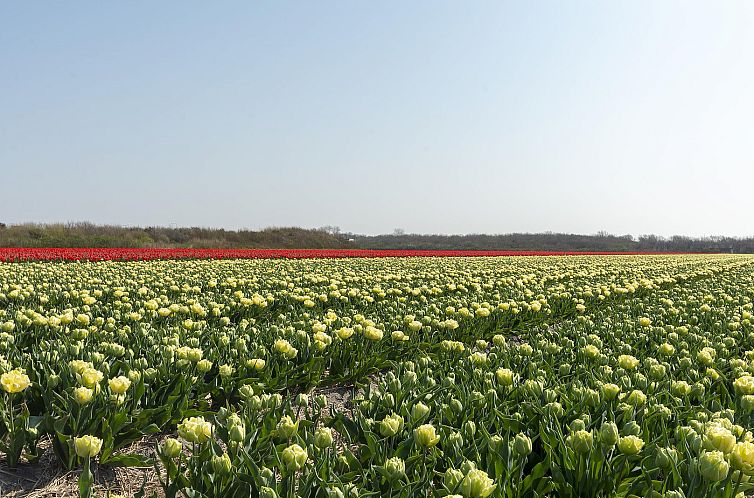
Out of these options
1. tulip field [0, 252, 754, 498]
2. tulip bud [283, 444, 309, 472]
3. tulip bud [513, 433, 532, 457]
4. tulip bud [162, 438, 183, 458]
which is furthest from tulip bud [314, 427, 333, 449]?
tulip bud [513, 433, 532, 457]

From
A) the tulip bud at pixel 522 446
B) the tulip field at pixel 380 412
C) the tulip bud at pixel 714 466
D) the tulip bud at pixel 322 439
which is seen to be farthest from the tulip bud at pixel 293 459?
the tulip bud at pixel 714 466

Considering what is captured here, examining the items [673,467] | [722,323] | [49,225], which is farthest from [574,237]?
[673,467]

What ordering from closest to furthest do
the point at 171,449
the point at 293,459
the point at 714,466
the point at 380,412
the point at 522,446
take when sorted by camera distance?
the point at 714,466 < the point at 293,459 < the point at 171,449 < the point at 522,446 < the point at 380,412

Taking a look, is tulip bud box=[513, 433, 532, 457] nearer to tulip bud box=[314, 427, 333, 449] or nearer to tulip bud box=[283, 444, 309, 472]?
tulip bud box=[314, 427, 333, 449]

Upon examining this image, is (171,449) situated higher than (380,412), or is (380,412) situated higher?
(171,449)

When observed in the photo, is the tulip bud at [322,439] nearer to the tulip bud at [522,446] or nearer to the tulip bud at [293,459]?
the tulip bud at [293,459]

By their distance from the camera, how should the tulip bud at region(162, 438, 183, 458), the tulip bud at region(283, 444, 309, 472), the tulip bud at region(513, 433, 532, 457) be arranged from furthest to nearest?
1. the tulip bud at region(513, 433, 532, 457)
2. the tulip bud at region(162, 438, 183, 458)
3. the tulip bud at region(283, 444, 309, 472)

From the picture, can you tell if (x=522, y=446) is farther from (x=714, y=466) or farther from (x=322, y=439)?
(x=322, y=439)

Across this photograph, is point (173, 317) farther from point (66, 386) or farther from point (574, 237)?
point (574, 237)

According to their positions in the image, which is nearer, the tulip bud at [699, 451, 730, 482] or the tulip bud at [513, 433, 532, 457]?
the tulip bud at [699, 451, 730, 482]

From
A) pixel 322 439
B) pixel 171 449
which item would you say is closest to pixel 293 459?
pixel 322 439

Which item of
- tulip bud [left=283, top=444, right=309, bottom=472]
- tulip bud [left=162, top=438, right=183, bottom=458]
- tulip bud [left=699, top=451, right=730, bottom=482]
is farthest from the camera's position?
tulip bud [left=162, top=438, right=183, bottom=458]

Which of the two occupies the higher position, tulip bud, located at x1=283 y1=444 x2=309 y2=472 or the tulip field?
tulip bud, located at x1=283 y1=444 x2=309 y2=472

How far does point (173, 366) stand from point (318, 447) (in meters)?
1.64
